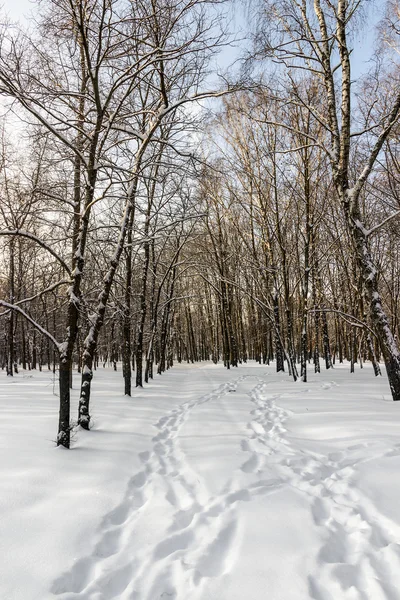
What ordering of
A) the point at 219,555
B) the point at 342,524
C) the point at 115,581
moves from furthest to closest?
the point at 342,524 → the point at 219,555 → the point at 115,581

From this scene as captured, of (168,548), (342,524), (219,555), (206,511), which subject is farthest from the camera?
(206,511)

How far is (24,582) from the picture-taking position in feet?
7.25

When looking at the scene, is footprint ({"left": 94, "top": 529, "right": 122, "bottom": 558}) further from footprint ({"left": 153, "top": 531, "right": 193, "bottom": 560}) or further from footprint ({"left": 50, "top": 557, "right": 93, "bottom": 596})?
footprint ({"left": 153, "top": 531, "right": 193, "bottom": 560})

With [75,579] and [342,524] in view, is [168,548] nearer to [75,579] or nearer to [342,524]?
[75,579]

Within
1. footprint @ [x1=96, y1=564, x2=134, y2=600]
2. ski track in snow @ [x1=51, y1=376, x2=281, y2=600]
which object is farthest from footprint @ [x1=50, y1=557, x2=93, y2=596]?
footprint @ [x1=96, y1=564, x2=134, y2=600]

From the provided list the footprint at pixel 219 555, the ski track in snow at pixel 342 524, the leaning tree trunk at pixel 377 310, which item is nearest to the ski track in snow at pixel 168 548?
the footprint at pixel 219 555

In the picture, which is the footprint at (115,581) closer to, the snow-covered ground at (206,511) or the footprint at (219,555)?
the snow-covered ground at (206,511)

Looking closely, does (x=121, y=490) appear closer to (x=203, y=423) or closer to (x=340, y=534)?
(x=340, y=534)

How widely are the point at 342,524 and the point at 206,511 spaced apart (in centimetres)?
118

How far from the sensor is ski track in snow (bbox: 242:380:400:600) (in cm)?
215

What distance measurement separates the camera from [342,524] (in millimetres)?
2861

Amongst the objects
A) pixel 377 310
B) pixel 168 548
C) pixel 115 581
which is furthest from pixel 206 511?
pixel 377 310

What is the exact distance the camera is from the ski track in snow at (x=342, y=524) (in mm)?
2154

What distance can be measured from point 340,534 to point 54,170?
6788 millimetres
